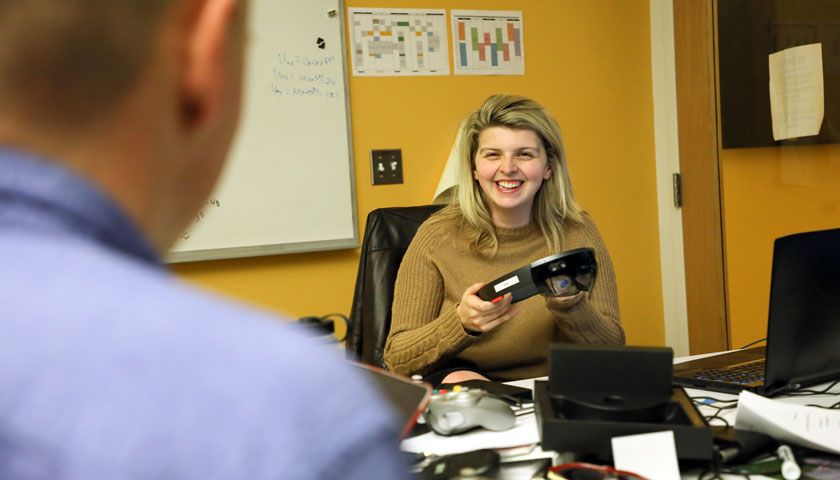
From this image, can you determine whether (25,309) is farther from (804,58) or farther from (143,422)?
(804,58)

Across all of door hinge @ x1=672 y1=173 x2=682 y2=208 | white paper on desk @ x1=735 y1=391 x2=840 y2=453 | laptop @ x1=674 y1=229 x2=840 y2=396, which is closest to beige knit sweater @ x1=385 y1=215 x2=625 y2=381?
laptop @ x1=674 y1=229 x2=840 y2=396

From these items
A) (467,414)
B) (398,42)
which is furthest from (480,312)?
(398,42)

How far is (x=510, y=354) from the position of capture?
1757 mm

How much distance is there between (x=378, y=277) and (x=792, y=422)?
116cm

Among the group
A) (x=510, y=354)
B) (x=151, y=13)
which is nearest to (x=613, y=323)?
(x=510, y=354)

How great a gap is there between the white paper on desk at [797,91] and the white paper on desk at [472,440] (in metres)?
1.90

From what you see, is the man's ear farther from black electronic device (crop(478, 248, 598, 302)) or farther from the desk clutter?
black electronic device (crop(478, 248, 598, 302))

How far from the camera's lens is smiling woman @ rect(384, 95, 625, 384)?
1709 millimetres

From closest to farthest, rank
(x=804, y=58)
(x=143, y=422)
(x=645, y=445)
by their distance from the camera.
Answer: (x=143, y=422) < (x=645, y=445) < (x=804, y=58)

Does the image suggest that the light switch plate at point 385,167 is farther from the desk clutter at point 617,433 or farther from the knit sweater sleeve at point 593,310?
the desk clutter at point 617,433

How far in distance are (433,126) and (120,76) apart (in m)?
2.55

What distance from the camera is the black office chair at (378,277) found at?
1.98 m

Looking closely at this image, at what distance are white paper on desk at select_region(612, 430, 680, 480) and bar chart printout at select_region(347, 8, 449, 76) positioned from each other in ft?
6.66

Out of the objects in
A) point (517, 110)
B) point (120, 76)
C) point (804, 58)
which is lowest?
point (120, 76)
